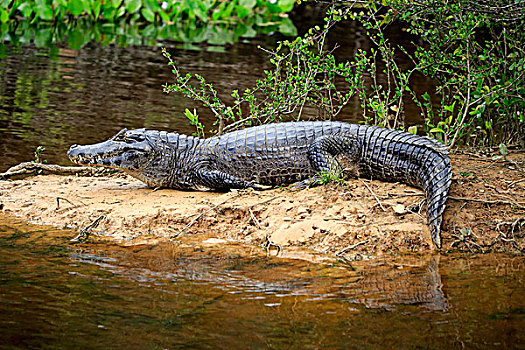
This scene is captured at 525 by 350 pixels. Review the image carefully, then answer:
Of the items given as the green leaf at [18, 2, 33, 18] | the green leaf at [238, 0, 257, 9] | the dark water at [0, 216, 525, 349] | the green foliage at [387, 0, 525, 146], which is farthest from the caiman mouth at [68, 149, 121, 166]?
the green leaf at [238, 0, 257, 9]

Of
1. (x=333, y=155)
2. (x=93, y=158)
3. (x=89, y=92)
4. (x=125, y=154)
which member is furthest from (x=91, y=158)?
(x=89, y=92)

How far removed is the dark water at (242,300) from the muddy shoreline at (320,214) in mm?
243

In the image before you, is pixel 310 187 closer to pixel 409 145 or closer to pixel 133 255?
pixel 409 145

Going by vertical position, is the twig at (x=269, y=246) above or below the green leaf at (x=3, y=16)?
above

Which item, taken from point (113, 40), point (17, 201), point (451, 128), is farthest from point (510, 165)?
point (113, 40)

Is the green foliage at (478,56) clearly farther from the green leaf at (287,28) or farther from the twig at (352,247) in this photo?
the green leaf at (287,28)

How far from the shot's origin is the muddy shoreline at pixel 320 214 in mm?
4699

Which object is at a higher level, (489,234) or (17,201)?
(489,234)

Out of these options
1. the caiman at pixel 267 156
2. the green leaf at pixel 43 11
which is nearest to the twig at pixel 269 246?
the caiman at pixel 267 156

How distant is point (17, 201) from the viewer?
572 cm

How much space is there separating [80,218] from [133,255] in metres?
0.93

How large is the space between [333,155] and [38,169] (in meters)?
3.14

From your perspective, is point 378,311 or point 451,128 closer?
point 378,311

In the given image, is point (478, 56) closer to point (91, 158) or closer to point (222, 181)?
point (222, 181)
